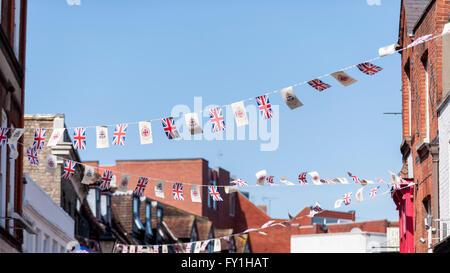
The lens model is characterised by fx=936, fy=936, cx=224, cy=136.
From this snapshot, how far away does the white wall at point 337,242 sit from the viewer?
223 feet

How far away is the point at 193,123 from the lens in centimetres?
1678

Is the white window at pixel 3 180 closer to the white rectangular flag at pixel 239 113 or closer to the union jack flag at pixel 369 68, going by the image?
the white rectangular flag at pixel 239 113

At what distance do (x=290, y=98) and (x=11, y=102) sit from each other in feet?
27.6

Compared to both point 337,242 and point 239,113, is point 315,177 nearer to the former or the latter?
point 239,113

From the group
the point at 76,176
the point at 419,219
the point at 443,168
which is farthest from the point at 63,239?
the point at 443,168

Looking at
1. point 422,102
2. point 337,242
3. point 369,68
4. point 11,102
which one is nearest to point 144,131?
point 369,68

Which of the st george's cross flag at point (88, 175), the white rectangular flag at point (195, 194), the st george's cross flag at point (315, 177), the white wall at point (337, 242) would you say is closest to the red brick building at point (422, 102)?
the st george's cross flag at point (315, 177)

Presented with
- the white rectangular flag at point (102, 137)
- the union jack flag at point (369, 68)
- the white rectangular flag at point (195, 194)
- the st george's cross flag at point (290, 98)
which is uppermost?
the union jack flag at point (369, 68)

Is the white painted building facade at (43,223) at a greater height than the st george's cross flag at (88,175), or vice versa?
the st george's cross flag at (88,175)

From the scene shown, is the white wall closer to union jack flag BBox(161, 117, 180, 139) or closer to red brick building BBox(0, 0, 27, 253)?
red brick building BBox(0, 0, 27, 253)

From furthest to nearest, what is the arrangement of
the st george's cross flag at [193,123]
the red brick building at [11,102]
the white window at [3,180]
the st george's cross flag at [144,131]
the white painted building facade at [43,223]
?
the white painted building facade at [43,223], the white window at [3,180], the red brick building at [11,102], the st george's cross flag at [144,131], the st george's cross flag at [193,123]

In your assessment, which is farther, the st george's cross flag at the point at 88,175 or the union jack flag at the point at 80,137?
the st george's cross flag at the point at 88,175

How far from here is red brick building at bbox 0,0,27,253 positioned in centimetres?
2064

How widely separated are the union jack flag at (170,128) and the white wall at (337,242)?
49.7 m
